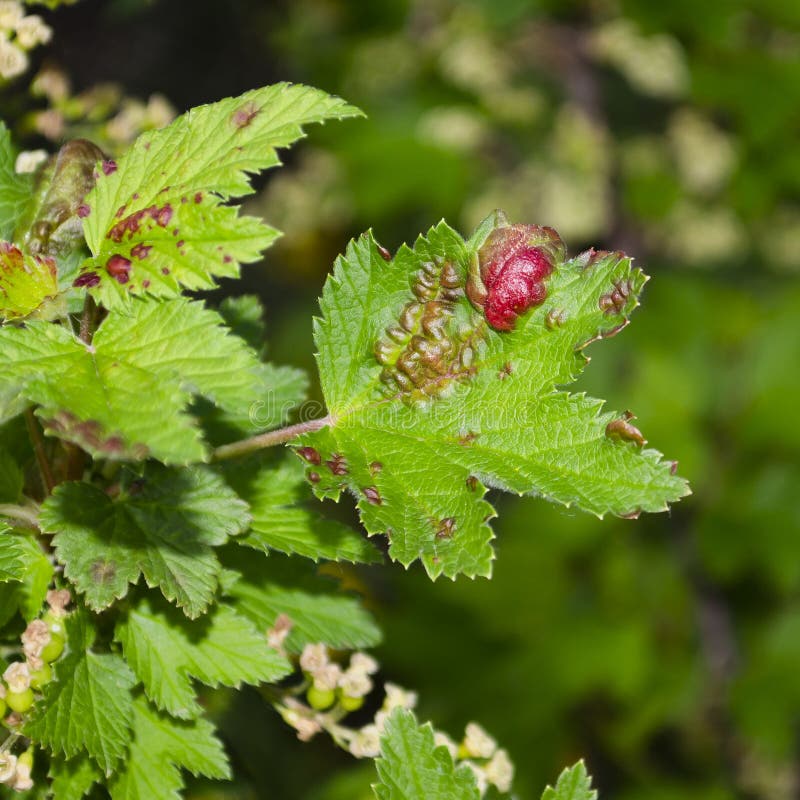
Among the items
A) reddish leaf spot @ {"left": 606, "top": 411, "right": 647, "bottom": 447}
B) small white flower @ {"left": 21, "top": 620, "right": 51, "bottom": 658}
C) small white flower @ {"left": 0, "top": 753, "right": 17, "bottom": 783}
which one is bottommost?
Answer: small white flower @ {"left": 0, "top": 753, "right": 17, "bottom": 783}

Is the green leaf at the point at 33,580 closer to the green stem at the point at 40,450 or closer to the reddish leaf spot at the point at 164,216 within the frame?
the green stem at the point at 40,450

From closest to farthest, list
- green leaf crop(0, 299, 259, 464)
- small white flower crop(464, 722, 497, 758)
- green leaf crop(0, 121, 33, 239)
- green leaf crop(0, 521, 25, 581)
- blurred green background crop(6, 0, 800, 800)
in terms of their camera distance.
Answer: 1. green leaf crop(0, 299, 259, 464)
2. green leaf crop(0, 521, 25, 581)
3. green leaf crop(0, 121, 33, 239)
4. small white flower crop(464, 722, 497, 758)
5. blurred green background crop(6, 0, 800, 800)

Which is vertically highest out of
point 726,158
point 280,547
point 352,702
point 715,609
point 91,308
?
point 91,308

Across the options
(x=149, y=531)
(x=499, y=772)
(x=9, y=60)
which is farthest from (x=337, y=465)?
(x=9, y=60)

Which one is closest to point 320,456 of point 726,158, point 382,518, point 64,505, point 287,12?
point 382,518

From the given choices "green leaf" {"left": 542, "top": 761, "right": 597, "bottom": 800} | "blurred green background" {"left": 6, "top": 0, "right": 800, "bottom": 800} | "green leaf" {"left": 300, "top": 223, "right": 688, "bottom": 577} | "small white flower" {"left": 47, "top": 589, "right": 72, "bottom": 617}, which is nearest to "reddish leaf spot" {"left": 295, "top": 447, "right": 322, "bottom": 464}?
"green leaf" {"left": 300, "top": 223, "right": 688, "bottom": 577}

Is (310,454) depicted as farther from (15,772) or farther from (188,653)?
(15,772)

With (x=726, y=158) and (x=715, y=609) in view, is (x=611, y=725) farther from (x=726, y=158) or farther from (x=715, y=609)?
(x=726, y=158)

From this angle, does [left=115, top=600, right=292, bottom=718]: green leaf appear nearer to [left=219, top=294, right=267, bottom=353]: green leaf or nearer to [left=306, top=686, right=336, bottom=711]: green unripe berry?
[left=306, top=686, right=336, bottom=711]: green unripe berry
